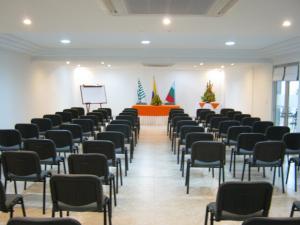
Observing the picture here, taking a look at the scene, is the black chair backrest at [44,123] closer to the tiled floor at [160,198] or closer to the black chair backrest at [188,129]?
the tiled floor at [160,198]

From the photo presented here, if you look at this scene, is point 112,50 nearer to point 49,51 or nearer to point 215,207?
point 49,51

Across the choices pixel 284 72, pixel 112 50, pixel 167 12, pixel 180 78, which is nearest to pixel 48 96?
pixel 112 50

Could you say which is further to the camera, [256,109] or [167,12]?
[256,109]

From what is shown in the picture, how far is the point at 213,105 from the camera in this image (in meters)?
18.9

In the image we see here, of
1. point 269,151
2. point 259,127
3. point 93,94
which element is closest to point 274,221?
point 269,151

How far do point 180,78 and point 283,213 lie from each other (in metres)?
15.2

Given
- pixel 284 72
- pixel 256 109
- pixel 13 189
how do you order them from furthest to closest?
pixel 256 109 → pixel 284 72 → pixel 13 189

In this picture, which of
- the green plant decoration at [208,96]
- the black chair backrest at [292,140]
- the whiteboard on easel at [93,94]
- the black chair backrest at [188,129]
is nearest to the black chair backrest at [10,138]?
the black chair backrest at [188,129]

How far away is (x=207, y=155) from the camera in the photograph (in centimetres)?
586

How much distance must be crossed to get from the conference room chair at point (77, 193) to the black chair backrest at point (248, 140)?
378cm

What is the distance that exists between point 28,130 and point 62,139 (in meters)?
1.63

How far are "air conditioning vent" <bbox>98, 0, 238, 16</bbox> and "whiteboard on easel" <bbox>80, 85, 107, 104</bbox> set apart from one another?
13189 mm

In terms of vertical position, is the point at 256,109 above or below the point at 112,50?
below

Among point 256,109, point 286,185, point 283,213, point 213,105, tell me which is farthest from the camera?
point 213,105
